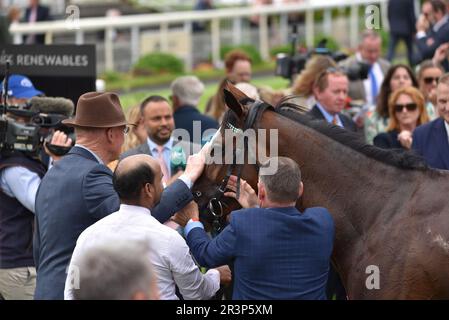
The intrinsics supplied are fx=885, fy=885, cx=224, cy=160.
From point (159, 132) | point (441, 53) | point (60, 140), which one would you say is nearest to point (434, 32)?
point (441, 53)

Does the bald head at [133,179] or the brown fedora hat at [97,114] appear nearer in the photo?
the bald head at [133,179]

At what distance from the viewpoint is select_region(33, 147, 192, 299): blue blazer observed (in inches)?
198

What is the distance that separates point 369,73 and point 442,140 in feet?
16.6

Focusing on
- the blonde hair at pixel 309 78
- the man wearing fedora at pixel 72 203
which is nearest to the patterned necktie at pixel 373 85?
the blonde hair at pixel 309 78

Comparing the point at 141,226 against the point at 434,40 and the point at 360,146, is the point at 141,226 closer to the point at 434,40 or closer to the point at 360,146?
the point at 360,146

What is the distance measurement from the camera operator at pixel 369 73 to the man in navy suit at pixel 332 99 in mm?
2548

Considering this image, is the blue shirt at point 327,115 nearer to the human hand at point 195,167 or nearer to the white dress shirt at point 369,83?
the human hand at point 195,167

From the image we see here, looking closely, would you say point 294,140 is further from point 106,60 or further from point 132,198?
point 106,60

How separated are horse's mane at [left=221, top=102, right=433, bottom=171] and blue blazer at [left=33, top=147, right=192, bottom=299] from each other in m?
0.71

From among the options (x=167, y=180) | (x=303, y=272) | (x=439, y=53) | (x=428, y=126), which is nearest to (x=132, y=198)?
(x=303, y=272)

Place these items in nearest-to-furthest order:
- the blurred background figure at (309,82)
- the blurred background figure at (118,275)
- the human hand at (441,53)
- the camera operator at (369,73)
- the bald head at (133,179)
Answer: the blurred background figure at (118,275) < the bald head at (133,179) < the blurred background figure at (309,82) < the human hand at (441,53) < the camera operator at (369,73)

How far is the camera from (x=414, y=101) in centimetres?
812

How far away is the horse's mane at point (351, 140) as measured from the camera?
16.9ft
